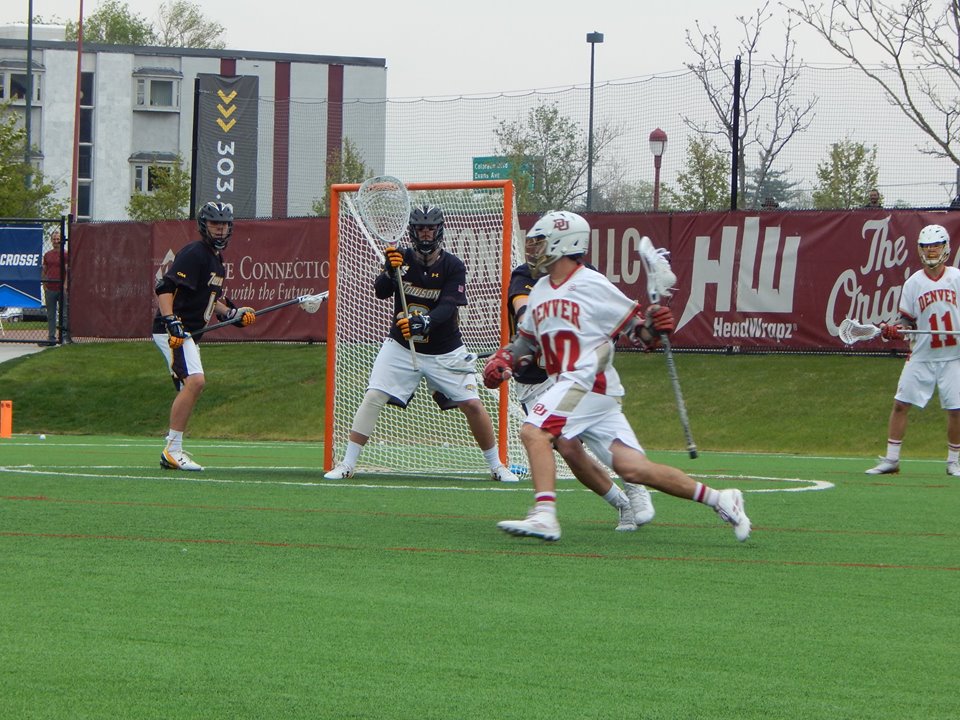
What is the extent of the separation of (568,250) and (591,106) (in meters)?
13.5

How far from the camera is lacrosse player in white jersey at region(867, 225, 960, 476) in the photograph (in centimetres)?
1298

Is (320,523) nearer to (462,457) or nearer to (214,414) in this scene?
(462,457)

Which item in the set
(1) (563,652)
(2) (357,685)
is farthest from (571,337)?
(2) (357,685)

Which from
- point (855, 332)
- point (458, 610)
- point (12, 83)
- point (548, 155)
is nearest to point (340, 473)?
point (855, 332)

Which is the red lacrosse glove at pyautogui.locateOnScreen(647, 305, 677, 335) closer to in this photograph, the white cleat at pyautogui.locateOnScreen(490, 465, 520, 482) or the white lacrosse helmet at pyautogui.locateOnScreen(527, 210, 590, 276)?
the white lacrosse helmet at pyautogui.locateOnScreen(527, 210, 590, 276)

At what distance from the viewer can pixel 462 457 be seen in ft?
43.8

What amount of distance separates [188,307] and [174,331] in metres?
0.41

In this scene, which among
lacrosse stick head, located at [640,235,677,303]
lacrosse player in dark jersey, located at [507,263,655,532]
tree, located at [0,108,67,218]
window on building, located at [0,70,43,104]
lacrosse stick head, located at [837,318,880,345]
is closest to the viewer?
lacrosse stick head, located at [640,235,677,303]

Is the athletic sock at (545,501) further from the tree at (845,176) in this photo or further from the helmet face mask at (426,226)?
the tree at (845,176)

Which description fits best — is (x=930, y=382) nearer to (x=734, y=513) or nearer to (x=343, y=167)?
(x=734, y=513)

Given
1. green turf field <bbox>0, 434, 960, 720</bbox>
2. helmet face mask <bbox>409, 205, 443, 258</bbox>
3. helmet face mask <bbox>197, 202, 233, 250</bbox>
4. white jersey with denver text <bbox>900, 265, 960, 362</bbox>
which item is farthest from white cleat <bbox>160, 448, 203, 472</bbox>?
white jersey with denver text <bbox>900, 265, 960, 362</bbox>

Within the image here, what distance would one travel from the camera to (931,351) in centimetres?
1313

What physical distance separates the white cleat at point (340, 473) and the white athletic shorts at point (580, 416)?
13.5 feet

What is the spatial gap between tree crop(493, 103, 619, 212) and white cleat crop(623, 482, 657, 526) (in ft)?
42.1
